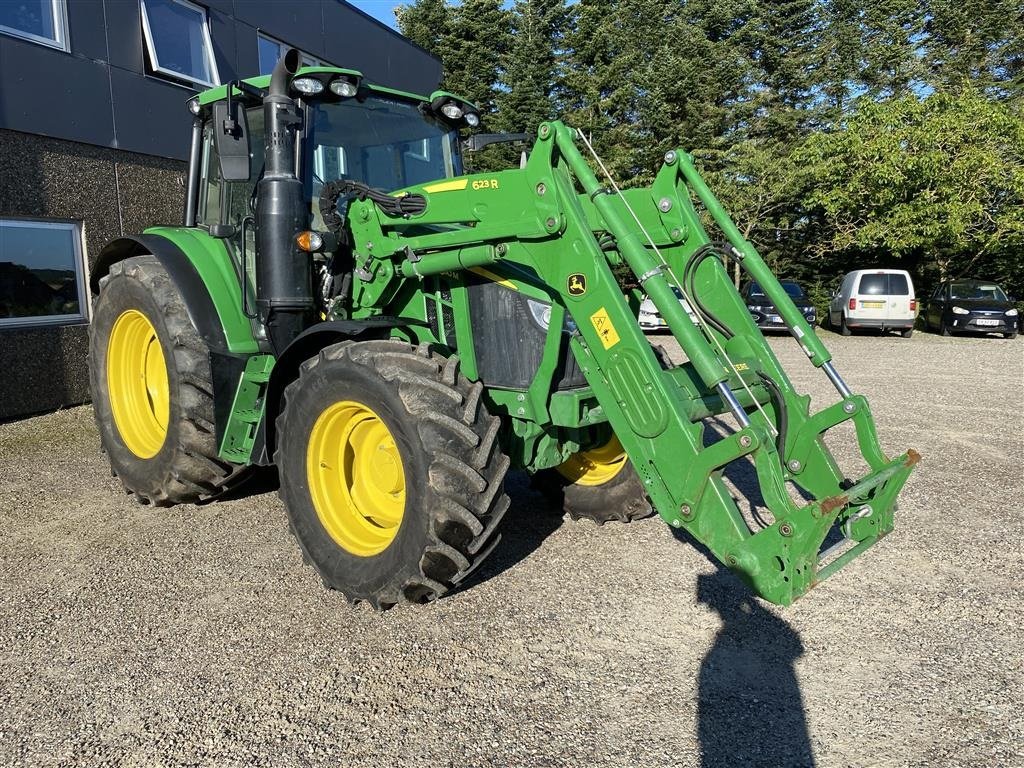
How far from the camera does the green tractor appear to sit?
3037mm

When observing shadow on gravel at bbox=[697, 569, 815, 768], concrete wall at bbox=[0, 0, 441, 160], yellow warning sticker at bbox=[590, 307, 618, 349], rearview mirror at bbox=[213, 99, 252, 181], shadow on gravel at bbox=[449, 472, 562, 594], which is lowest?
shadow on gravel at bbox=[697, 569, 815, 768]

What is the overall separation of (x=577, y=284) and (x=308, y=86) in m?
1.89

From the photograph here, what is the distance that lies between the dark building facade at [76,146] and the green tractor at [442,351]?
314 cm

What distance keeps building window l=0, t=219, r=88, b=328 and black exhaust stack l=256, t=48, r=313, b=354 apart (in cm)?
481

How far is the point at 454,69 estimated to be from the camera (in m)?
32.2

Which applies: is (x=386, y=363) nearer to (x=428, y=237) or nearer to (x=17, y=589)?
(x=428, y=237)

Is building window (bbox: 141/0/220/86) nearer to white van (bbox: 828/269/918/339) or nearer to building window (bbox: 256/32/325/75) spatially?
building window (bbox: 256/32/325/75)

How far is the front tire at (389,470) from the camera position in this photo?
309cm

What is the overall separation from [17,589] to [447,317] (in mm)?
2507

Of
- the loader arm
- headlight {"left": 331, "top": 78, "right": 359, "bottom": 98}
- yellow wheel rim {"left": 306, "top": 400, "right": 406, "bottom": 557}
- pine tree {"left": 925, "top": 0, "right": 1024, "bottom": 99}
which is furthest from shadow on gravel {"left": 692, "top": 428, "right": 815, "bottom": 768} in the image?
pine tree {"left": 925, "top": 0, "right": 1024, "bottom": 99}

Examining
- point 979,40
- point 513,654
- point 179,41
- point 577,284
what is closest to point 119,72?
point 179,41

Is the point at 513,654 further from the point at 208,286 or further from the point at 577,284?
the point at 208,286

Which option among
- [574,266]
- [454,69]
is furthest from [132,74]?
[454,69]

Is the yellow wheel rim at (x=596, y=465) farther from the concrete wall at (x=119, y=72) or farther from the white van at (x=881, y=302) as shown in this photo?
the white van at (x=881, y=302)
